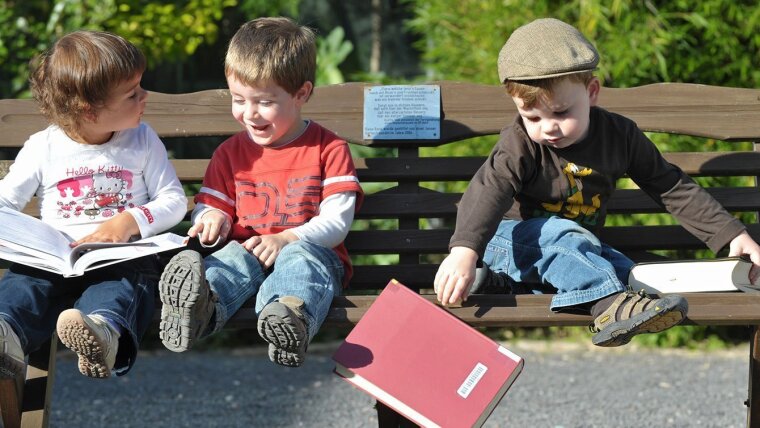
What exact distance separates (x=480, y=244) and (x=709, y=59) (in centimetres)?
275

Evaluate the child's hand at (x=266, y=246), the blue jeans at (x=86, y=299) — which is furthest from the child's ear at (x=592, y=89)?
the blue jeans at (x=86, y=299)

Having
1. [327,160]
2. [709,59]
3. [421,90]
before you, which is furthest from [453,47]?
[327,160]

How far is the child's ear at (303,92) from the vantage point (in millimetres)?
3236

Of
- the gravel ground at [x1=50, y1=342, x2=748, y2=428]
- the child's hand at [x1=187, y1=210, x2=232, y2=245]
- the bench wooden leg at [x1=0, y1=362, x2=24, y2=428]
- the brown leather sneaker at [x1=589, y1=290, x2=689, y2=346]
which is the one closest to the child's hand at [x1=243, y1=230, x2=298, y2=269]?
the child's hand at [x1=187, y1=210, x2=232, y2=245]

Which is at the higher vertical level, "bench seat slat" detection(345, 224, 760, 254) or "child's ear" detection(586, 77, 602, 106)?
"child's ear" detection(586, 77, 602, 106)

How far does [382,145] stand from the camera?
144 inches

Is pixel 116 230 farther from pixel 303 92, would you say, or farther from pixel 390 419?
pixel 390 419

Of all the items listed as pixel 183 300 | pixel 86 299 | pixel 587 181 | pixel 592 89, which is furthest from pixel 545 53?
pixel 86 299

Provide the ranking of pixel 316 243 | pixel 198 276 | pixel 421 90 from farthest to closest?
pixel 421 90 → pixel 316 243 → pixel 198 276

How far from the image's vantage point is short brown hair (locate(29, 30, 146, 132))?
2.99 meters

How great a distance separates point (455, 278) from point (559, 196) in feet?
1.60

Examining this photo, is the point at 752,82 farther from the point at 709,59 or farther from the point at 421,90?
the point at 421,90

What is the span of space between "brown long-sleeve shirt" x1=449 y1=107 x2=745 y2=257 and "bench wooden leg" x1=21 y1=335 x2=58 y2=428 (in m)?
1.24

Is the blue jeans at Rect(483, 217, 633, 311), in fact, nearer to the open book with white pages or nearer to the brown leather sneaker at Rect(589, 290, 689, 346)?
the brown leather sneaker at Rect(589, 290, 689, 346)
